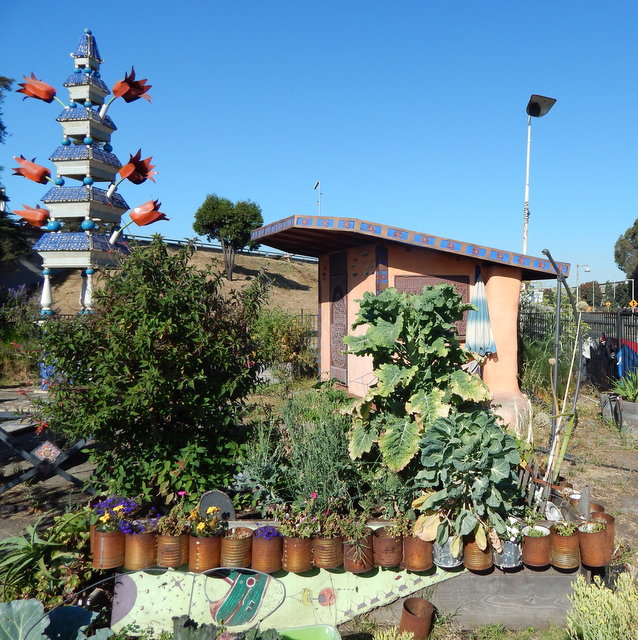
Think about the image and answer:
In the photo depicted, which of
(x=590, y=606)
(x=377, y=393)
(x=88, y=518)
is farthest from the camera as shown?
(x=377, y=393)

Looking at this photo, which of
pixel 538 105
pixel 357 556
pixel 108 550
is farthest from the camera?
pixel 538 105

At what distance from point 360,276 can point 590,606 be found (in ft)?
26.3

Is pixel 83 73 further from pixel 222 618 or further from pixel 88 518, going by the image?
pixel 222 618

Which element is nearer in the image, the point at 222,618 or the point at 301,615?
the point at 222,618

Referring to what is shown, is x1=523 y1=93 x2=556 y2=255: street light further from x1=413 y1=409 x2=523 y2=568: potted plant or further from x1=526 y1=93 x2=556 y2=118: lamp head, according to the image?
x1=413 y1=409 x2=523 y2=568: potted plant

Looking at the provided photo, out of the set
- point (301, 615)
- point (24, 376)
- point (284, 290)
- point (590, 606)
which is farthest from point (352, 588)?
point (284, 290)

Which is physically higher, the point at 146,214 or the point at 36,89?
the point at 36,89

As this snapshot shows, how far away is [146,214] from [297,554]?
6.82 metres

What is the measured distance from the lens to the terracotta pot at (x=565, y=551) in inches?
139

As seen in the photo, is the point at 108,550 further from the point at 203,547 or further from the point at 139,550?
the point at 203,547

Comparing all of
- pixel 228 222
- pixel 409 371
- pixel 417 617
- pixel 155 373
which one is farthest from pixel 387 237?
pixel 228 222

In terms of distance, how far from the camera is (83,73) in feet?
34.5

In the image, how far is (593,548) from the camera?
3551 millimetres

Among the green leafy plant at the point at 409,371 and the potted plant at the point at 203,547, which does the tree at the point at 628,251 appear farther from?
the potted plant at the point at 203,547
